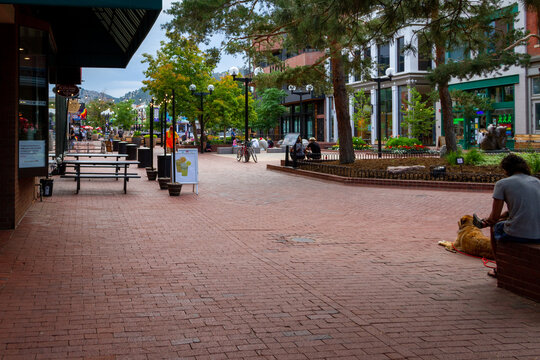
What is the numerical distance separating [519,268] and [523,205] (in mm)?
685

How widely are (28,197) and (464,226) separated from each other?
8.57 meters

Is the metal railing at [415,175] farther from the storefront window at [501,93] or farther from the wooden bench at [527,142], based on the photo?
the storefront window at [501,93]

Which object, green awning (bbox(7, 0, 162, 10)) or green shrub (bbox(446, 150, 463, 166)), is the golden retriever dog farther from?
Answer: green shrub (bbox(446, 150, 463, 166))

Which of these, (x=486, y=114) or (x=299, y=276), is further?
(x=486, y=114)

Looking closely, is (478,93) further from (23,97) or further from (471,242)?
(23,97)

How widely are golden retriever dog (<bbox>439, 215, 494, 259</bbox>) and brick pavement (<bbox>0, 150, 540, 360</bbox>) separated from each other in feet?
0.71

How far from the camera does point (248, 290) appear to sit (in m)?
6.21

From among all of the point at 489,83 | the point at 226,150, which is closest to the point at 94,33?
the point at 226,150

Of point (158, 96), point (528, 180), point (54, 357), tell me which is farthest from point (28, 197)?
point (158, 96)

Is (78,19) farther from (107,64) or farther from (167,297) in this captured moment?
(167,297)

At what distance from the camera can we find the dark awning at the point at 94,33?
12830mm

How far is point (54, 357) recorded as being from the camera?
165 inches

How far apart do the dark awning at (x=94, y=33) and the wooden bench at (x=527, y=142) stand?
2619 cm

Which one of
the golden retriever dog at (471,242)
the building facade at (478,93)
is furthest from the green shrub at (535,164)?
the building facade at (478,93)
